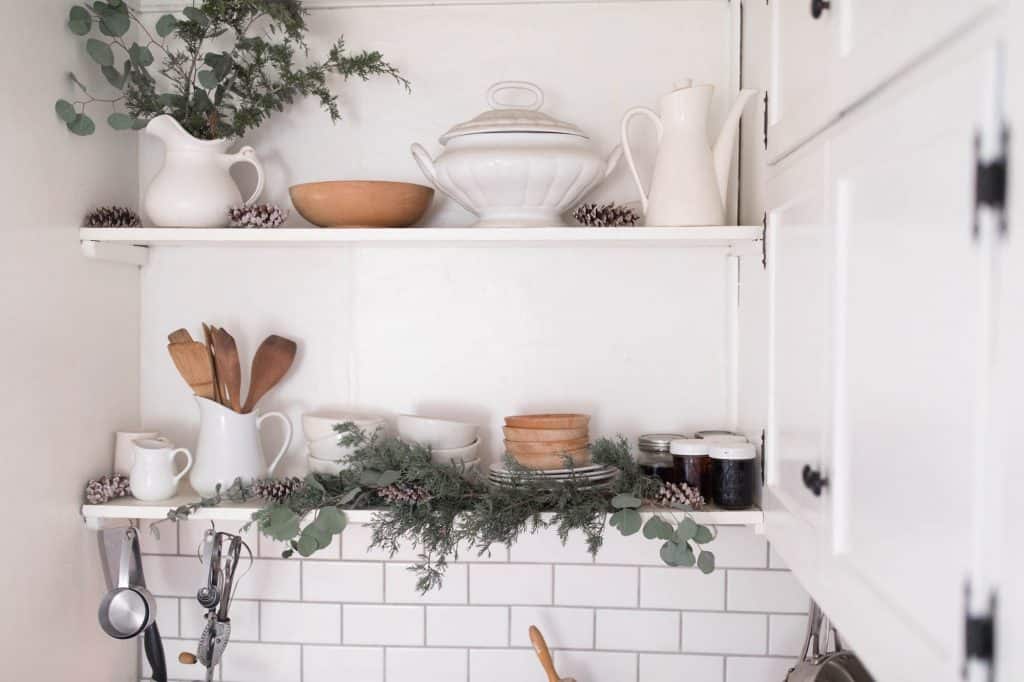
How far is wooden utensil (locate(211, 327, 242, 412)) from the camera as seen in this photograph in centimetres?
145

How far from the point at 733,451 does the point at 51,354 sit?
1.06 metres

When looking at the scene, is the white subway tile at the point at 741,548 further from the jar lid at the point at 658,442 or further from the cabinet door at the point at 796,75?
the cabinet door at the point at 796,75

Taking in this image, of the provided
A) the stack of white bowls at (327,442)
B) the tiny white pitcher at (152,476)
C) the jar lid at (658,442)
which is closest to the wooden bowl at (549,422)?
the jar lid at (658,442)

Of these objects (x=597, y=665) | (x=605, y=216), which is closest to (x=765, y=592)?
(x=597, y=665)

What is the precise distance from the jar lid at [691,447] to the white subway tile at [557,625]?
0.39 m

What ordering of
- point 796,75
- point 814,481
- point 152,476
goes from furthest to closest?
1. point 152,476
2. point 796,75
3. point 814,481

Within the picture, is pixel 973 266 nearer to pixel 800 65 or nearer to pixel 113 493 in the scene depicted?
pixel 800 65

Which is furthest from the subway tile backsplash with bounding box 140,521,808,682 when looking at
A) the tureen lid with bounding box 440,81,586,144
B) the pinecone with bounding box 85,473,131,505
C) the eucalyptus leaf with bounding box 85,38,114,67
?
the eucalyptus leaf with bounding box 85,38,114,67

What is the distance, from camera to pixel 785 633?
5.10ft

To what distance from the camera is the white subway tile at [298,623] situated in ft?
5.26

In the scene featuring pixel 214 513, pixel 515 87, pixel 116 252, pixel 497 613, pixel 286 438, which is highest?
pixel 515 87

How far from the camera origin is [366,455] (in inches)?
55.0

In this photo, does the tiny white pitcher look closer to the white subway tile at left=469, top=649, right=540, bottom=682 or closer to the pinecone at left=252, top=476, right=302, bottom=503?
the pinecone at left=252, top=476, right=302, bottom=503

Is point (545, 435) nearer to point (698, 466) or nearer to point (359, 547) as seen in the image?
point (698, 466)
